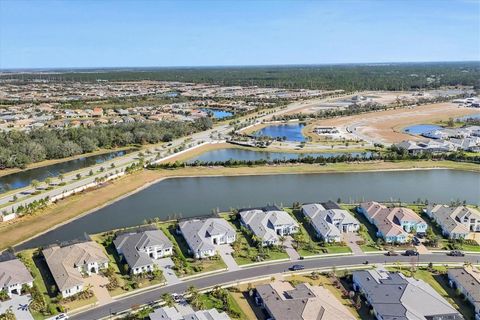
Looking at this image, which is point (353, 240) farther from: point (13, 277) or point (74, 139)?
point (74, 139)

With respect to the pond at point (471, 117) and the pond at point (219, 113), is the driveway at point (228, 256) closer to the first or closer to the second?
the pond at point (219, 113)

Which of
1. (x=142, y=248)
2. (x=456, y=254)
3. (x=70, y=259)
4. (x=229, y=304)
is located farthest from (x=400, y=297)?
(x=70, y=259)

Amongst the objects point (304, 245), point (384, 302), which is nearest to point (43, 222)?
point (304, 245)

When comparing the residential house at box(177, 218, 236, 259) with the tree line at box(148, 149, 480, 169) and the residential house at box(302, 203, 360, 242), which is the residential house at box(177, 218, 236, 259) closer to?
the residential house at box(302, 203, 360, 242)

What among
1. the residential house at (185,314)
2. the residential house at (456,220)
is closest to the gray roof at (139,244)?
the residential house at (185,314)

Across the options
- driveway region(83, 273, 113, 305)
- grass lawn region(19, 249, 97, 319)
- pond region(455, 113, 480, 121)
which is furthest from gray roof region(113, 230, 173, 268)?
pond region(455, 113, 480, 121)

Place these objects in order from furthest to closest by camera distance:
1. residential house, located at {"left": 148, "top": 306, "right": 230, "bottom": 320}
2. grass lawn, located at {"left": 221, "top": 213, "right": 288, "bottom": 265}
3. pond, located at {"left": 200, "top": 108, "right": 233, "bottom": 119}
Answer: pond, located at {"left": 200, "top": 108, "right": 233, "bottom": 119} < grass lawn, located at {"left": 221, "top": 213, "right": 288, "bottom": 265} < residential house, located at {"left": 148, "top": 306, "right": 230, "bottom": 320}
